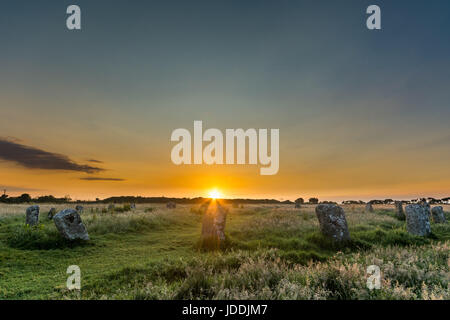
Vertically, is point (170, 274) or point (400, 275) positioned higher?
point (400, 275)

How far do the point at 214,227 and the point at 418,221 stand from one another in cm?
1267

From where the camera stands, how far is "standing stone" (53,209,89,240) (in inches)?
518

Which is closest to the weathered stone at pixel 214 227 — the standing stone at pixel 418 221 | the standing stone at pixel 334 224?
the standing stone at pixel 334 224

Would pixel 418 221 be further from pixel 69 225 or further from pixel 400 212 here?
A: pixel 69 225

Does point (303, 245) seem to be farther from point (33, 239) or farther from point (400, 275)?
point (33, 239)

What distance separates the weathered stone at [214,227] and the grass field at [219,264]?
55 cm

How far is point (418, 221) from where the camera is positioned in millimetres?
15047

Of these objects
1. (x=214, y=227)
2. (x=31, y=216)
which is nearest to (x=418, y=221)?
(x=214, y=227)

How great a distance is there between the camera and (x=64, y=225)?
13.3 meters

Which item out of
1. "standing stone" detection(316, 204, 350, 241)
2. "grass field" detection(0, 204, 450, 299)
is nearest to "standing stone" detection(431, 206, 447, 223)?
"grass field" detection(0, 204, 450, 299)

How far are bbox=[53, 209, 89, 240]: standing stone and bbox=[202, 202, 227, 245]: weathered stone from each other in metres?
6.79

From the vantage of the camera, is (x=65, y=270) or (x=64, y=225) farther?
(x=64, y=225)
